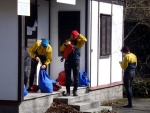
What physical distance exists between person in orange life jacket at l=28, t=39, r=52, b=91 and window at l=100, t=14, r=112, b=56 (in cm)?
333

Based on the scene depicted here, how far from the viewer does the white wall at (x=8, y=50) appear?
13.1 metres

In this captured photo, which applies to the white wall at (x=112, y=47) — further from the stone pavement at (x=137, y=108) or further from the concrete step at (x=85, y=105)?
the concrete step at (x=85, y=105)

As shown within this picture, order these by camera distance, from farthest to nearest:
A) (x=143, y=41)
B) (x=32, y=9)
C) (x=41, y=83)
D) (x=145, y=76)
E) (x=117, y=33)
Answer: (x=143, y=41)
(x=145, y=76)
(x=117, y=33)
(x=32, y=9)
(x=41, y=83)

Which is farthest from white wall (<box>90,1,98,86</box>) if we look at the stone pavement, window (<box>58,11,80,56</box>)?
the stone pavement

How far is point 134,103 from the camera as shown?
18656 mm

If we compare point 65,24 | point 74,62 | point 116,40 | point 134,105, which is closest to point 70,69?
point 74,62

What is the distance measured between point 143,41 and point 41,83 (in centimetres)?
1173

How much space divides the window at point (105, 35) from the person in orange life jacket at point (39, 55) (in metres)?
3.33

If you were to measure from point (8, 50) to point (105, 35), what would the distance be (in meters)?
6.06

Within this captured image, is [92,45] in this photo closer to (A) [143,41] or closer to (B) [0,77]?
(B) [0,77]

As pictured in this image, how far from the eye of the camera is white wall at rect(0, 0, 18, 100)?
1312 cm

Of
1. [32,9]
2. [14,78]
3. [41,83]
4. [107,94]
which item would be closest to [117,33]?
[107,94]

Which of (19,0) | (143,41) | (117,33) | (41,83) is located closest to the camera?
(19,0)

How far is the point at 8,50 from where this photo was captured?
43.3 ft
